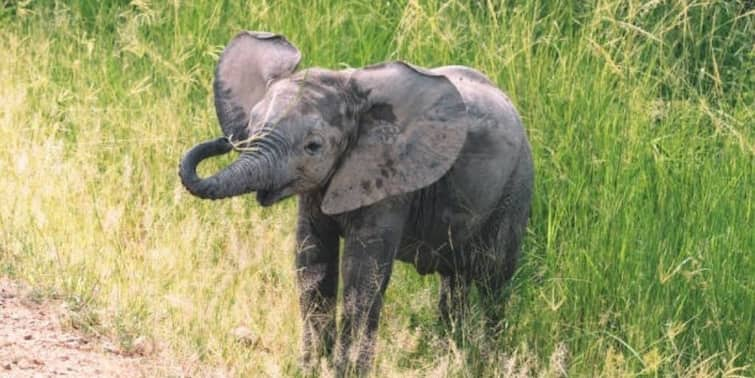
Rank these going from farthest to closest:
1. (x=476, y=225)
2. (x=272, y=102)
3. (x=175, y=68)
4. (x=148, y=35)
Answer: (x=148, y=35) < (x=175, y=68) < (x=476, y=225) < (x=272, y=102)

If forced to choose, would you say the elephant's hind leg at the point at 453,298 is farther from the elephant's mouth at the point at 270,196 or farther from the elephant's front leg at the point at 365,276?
the elephant's mouth at the point at 270,196

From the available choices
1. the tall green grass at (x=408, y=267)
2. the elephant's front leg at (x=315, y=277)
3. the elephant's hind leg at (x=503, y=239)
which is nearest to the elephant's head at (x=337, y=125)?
the elephant's front leg at (x=315, y=277)

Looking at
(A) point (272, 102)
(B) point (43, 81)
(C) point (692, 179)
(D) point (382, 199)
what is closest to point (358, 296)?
(D) point (382, 199)

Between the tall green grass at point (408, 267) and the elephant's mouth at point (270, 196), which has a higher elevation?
the elephant's mouth at point (270, 196)

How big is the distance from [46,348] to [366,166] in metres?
1.26

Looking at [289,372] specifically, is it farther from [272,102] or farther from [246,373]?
[272,102]

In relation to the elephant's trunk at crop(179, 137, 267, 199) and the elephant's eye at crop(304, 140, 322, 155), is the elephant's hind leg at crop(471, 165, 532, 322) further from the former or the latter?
the elephant's trunk at crop(179, 137, 267, 199)

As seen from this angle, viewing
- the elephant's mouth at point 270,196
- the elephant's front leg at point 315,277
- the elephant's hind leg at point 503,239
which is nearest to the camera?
the elephant's mouth at point 270,196

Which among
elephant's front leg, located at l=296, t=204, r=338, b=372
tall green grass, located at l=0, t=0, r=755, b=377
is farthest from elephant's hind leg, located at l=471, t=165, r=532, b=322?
elephant's front leg, located at l=296, t=204, r=338, b=372

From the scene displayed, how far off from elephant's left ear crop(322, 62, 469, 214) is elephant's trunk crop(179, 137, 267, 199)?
1.64ft

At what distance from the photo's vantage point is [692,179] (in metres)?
6.84

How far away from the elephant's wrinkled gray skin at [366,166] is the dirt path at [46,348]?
74 centimetres

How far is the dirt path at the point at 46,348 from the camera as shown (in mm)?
5367

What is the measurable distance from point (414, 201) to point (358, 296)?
0.46 meters
